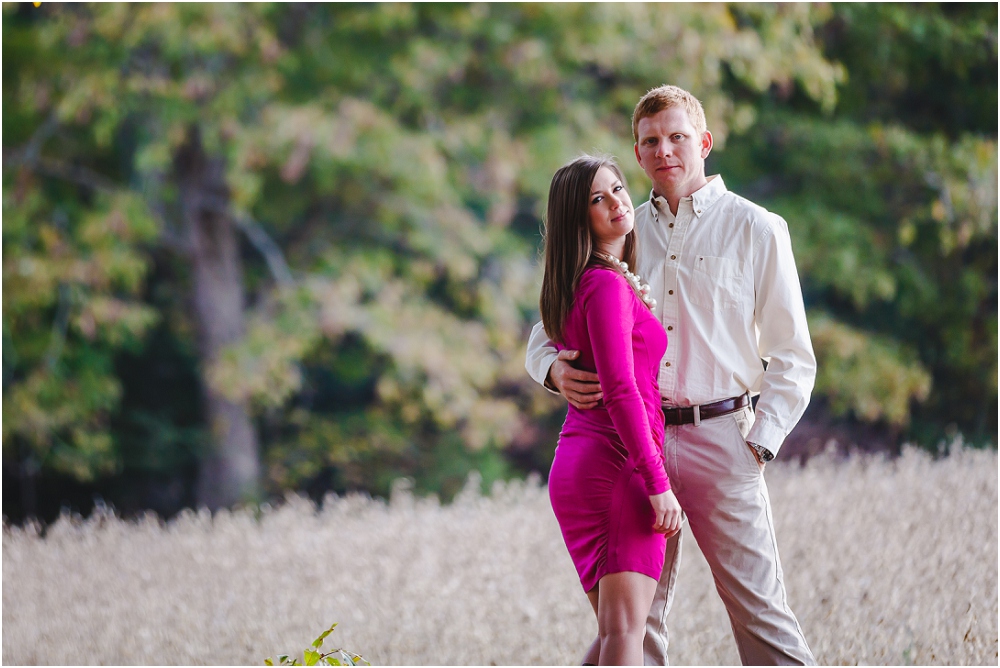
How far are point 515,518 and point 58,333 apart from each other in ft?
18.8

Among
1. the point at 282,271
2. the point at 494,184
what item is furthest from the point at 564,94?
the point at 282,271

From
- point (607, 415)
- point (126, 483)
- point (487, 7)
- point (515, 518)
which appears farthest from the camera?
point (126, 483)

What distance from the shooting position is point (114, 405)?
967 cm

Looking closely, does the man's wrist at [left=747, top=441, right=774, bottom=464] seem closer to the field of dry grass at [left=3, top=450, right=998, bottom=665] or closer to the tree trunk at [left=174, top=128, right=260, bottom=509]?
the field of dry grass at [left=3, top=450, right=998, bottom=665]

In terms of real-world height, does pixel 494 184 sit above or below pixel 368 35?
below

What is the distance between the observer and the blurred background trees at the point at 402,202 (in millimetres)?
7941

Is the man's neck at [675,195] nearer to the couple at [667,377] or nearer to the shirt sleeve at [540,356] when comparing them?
the couple at [667,377]

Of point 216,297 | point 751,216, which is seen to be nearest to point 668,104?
point 751,216

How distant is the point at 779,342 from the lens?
2.35m

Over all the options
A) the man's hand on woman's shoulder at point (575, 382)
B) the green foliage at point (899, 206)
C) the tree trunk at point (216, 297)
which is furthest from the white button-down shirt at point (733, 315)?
the tree trunk at point (216, 297)

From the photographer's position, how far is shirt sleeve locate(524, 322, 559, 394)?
2.42 metres

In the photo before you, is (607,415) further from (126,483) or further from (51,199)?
(126,483)

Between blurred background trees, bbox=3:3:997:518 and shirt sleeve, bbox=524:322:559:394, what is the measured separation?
5429 mm

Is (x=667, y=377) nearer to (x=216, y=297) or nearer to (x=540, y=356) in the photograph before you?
(x=540, y=356)
